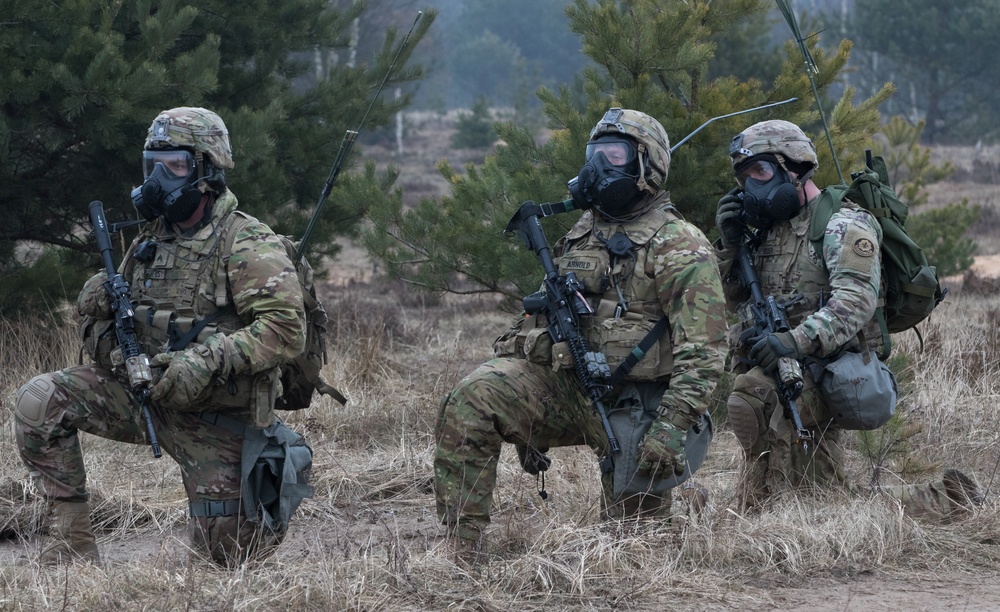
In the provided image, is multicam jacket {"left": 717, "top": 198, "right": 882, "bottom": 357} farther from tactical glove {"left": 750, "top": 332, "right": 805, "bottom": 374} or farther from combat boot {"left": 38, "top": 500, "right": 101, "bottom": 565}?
combat boot {"left": 38, "top": 500, "right": 101, "bottom": 565}

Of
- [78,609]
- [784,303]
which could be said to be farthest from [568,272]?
[78,609]

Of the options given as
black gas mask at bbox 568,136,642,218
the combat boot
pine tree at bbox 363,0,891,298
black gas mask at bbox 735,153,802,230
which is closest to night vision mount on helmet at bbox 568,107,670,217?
black gas mask at bbox 568,136,642,218

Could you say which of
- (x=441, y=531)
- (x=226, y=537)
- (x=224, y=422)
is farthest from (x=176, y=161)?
(x=441, y=531)

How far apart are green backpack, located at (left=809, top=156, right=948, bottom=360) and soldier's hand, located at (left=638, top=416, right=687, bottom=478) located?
4.32ft

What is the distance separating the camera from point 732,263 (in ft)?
17.8

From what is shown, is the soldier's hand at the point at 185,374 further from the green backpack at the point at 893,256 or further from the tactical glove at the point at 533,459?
the green backpack at the point at 893,256

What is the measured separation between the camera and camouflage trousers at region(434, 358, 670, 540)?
450 cm

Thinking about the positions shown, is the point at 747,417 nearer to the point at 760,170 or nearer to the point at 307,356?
the point at 760,170

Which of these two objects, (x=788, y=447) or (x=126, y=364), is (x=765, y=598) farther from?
(x=126, y=364)

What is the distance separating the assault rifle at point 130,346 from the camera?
14.5 feet

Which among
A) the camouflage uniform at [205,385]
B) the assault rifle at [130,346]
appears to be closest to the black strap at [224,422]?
the camouflage uniform at [205,385]

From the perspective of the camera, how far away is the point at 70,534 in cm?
468

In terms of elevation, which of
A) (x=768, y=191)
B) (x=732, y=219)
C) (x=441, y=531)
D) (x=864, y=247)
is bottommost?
(x=441, y=531)

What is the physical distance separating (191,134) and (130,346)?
33.4 inches
